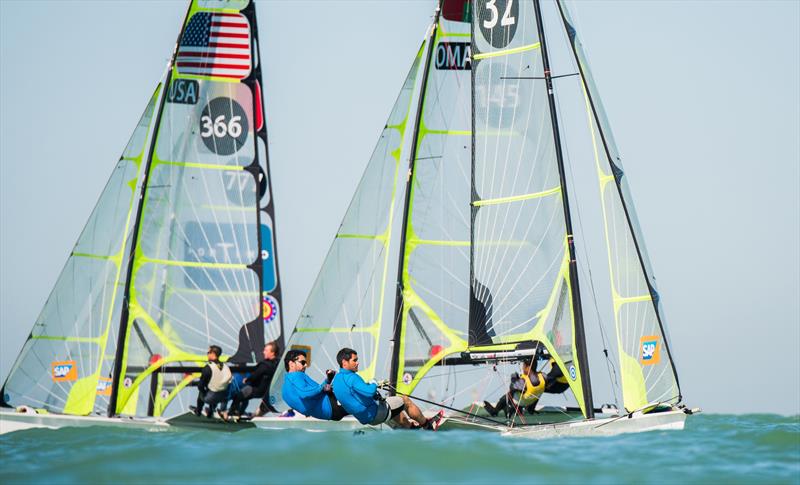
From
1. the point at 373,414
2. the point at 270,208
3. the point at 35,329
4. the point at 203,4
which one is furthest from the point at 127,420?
the point at 203,4

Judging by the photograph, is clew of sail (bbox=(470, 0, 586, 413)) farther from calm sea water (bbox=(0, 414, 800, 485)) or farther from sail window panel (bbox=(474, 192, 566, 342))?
calm sea water (bbox=(0, 414, 800, 485))

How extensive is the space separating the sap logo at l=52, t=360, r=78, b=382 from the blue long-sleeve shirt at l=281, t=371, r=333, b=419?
9057 mm

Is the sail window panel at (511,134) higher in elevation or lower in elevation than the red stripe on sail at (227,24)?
lower

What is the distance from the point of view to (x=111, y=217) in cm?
2270

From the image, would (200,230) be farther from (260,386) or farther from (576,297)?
(576,297)

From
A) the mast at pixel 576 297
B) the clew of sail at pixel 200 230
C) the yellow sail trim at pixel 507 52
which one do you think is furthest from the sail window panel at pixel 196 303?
the mast at pixel 576 297

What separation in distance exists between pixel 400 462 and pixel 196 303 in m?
13.0

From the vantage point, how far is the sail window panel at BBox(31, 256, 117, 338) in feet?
72.1

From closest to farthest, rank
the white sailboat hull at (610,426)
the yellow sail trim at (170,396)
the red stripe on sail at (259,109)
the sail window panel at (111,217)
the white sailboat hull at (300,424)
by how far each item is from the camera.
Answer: the white sailboat hull at (610,426)
the white sailboat hull at (300,424)
the sail window panel at (111,217)
the yellow sail trim at (170,396)
the red stripe on sail at (259,109)

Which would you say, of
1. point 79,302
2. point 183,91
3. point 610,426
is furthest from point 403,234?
point 610,426

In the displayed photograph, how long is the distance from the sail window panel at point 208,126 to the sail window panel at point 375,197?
115 inches

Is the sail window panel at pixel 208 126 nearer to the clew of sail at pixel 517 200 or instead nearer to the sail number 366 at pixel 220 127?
the sail number 366 at pixel 220 127

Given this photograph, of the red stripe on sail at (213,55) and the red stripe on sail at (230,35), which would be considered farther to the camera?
the red stripe on sail at (230,35)

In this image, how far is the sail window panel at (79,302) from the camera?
21969mm
